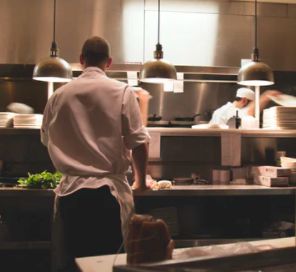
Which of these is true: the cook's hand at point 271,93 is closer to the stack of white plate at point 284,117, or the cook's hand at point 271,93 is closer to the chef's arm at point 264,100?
the chef's arm at point 264,100

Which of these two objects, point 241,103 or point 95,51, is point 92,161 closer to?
point 95,51

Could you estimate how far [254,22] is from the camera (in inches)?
186

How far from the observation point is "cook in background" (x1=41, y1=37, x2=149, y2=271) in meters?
2.10

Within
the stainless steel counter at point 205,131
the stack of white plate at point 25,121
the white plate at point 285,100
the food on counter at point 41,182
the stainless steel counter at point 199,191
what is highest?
the white plate at point 285,100

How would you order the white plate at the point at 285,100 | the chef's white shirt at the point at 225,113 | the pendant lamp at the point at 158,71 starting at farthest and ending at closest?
the chef's white shirt at the point at 225,113, the white plate at the point at 285,100, the pendant lamp at the point at 158,71

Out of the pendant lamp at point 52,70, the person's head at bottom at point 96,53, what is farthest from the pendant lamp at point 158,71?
the person's head at bottom at point 96,53

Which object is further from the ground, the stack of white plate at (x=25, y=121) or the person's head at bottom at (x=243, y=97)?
the person's head at bottom at (x=243, y=97)

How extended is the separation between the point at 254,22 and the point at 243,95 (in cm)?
85

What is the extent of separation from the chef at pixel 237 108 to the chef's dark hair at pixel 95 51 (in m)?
2.97

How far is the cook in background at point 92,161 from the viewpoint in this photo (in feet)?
6.88

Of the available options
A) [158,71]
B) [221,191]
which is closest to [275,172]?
[221,191]

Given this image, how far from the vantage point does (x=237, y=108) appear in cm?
526

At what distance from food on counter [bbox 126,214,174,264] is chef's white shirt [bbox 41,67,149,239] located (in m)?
0.92

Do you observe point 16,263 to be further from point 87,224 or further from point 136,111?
point 136,111
